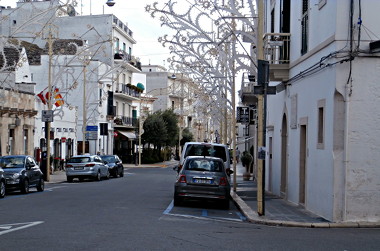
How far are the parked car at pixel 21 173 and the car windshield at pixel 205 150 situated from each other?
663cm

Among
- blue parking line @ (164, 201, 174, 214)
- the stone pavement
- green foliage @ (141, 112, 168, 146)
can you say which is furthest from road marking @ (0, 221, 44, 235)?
green foliage @ (141, 112, 168, 146)

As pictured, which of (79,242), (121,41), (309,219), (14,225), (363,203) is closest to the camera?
(79,242)

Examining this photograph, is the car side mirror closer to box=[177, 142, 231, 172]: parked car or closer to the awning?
box=[177, 142, 231, 172]: parked car

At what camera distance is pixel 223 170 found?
19.8 metres

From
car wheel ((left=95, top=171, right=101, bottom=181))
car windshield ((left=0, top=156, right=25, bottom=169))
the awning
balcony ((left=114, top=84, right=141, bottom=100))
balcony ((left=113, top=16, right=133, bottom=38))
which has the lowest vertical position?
car wheel ((left=95, top=171, right=101, bottom=181))

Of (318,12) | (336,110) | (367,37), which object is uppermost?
(318,12)

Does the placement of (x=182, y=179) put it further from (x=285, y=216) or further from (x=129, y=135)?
(x=129, y=135)

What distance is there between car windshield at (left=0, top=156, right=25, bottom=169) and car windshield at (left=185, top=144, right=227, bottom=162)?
7.00 meters

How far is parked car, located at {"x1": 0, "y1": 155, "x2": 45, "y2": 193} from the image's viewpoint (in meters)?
23.5

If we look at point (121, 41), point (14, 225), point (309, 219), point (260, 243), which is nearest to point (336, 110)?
point (309, 219)

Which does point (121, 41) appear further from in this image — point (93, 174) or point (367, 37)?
point (367, 37)

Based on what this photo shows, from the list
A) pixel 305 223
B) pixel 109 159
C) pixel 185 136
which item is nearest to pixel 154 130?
pixel 185 136

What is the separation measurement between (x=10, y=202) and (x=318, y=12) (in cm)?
1118

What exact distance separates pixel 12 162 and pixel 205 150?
316 inches
